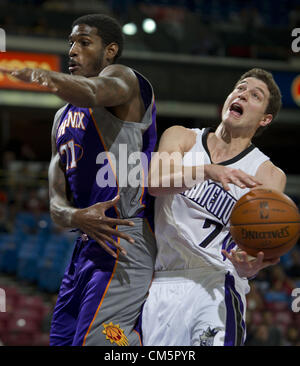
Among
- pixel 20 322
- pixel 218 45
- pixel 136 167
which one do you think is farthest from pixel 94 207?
pixel 218 45

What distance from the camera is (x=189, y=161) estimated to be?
11.1 ft

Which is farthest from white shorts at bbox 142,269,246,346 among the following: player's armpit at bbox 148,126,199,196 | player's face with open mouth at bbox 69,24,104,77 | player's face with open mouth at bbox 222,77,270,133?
player's face with open mouth at bbox 69,24,104,77

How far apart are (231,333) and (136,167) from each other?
0.94m

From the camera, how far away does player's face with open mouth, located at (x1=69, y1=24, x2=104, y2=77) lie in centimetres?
330

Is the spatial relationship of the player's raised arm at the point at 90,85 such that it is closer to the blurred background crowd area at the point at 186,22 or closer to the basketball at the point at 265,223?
the basketball at the point at 265,223

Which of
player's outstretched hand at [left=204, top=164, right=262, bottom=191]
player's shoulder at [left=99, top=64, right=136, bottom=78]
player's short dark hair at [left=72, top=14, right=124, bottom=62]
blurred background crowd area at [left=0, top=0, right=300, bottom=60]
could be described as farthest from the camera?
blurred background crowd area at [left=0, top=0, right=300, bottom=60]

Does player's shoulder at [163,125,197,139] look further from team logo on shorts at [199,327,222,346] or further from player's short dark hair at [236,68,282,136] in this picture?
team logo on shorts at [199,327,222,346]

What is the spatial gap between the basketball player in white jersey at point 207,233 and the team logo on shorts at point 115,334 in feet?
0.55

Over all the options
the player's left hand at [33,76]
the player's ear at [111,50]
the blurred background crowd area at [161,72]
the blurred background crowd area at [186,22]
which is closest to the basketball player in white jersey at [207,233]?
the player's ear at [111,50]

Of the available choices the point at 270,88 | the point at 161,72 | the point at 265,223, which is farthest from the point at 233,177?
the point at 161,72

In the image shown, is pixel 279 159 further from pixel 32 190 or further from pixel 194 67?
pixel 32 190

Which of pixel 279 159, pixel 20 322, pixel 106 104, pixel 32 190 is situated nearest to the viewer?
pixel 106 104

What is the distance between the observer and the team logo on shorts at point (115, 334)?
3.02m

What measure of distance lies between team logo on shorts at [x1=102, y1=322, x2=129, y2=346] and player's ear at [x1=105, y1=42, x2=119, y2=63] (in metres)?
1.39
